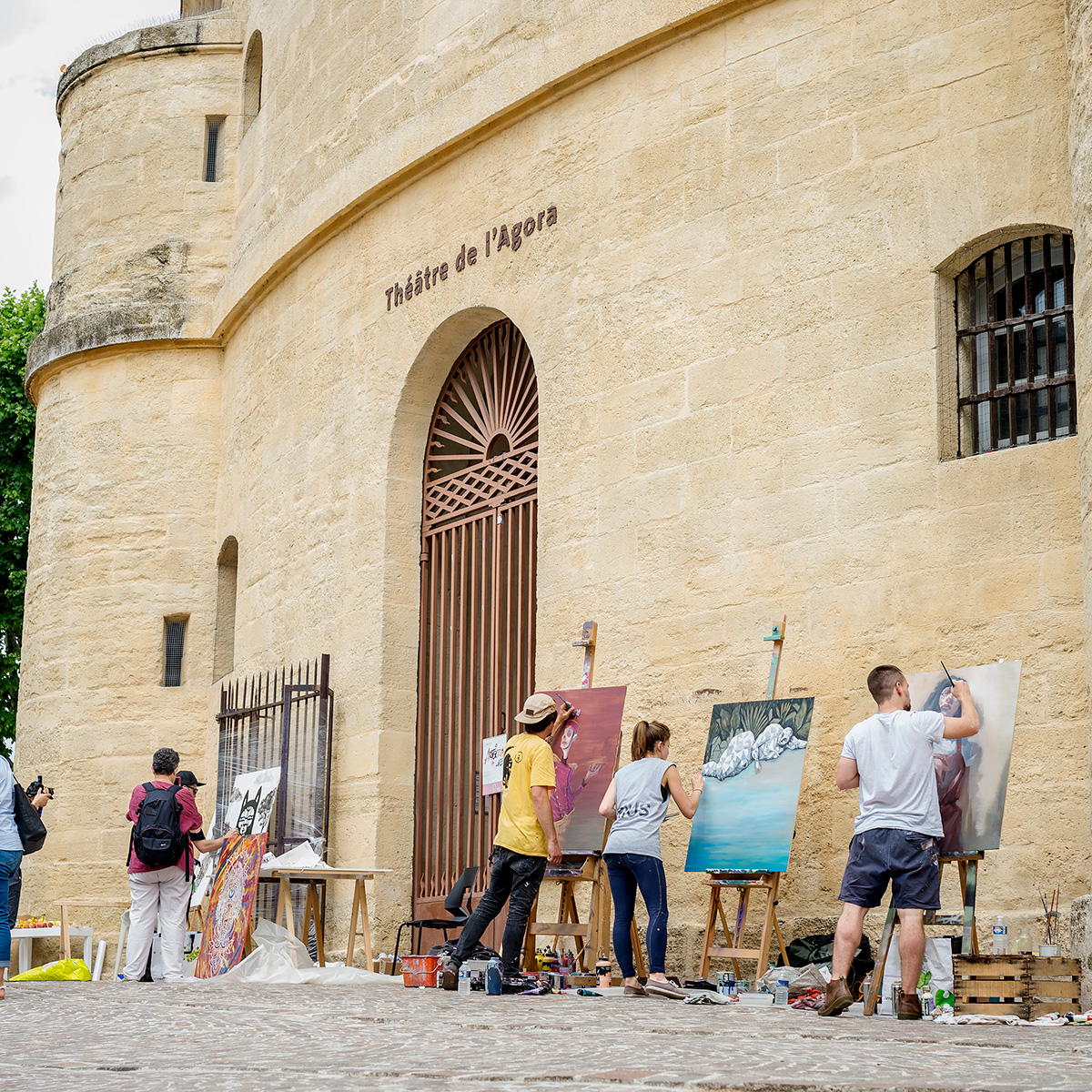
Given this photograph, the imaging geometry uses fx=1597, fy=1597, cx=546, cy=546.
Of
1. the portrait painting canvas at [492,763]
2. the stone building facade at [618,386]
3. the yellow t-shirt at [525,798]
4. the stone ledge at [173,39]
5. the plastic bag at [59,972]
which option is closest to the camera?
the yellow t-shirt at [525,798]

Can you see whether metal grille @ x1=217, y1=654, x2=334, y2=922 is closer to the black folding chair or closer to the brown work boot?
the black folding chair

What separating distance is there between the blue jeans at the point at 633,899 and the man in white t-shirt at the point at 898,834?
128cm

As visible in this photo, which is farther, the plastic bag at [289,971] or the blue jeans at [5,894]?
the plastic bag at [289,971]

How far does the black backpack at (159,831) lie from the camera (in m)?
9.52

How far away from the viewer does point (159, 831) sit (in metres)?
9.50

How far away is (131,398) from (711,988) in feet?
30.8

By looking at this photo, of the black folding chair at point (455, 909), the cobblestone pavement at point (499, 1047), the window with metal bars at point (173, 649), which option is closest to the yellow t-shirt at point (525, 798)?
the cobblestone pavement at point (499, 1047)

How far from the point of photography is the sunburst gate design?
1131 cm

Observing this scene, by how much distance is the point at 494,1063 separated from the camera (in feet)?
14.7

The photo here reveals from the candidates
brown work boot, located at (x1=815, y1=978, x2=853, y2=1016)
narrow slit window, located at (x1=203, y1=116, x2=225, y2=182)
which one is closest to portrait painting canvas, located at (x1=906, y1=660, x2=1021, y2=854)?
brown work boot, located at (x1=815, y1=978, x2=853, y2=1016)

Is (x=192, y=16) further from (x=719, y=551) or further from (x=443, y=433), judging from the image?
(x=719, y=551)

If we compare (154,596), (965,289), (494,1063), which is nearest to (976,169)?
(965,289)

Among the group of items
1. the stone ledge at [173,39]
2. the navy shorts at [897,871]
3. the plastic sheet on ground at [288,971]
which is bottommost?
the plastic sheet on ground at [288,971]

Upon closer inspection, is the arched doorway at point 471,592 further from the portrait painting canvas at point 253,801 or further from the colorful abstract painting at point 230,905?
the colorful abstract painting at point 230,905
